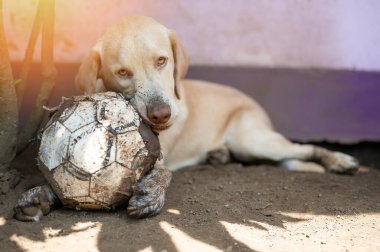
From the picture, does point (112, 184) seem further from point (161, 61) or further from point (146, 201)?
point (161, 61)

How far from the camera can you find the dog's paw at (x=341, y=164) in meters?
5.20

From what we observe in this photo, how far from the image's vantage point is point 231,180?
15.3 ft

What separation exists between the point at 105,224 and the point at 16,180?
1.02 meters

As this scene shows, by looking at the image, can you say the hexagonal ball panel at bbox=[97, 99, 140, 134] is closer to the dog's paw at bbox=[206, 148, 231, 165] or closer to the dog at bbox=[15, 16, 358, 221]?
the dog at bbox=[15, 16, 358, 221]

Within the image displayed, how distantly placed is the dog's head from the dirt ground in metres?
0.71

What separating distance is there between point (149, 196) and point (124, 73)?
1083 mm

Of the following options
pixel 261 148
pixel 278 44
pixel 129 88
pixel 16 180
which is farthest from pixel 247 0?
pixel 16 180

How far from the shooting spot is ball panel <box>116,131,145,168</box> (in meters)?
3.65

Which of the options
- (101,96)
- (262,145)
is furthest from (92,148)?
(262,145)

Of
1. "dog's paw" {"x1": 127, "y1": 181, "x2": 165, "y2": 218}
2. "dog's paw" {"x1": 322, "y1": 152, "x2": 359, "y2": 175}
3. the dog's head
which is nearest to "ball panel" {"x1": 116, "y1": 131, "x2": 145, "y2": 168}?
"dog's paw" {"x1": 127, "y1": 181, "x2": 165, "y2": 218}

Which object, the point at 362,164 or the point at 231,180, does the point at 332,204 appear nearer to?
the point at 231,180

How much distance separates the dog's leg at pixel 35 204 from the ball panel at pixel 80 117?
450 mm

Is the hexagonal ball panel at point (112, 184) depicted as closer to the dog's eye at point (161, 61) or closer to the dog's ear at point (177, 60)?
the dog's eye at point (161, 61)

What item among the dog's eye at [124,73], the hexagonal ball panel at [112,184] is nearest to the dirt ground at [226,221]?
the hexagonal ball panel at [112,184]
